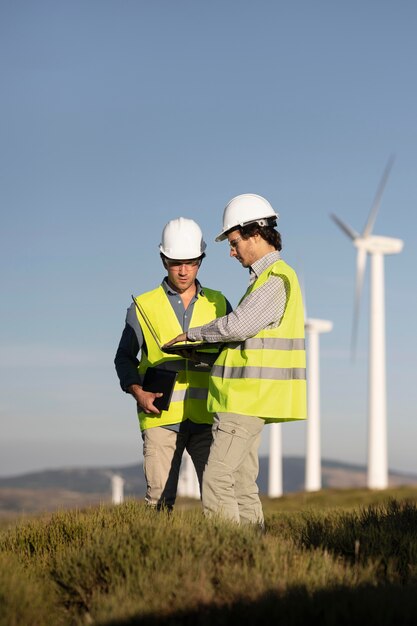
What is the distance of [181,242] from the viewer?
348 inches

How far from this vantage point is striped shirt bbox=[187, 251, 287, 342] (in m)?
7.68

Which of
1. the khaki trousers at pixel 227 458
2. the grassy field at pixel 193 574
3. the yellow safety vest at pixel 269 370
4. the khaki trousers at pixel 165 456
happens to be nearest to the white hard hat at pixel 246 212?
the yellow safety vest at pixel 269 370

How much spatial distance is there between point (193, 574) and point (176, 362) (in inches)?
117

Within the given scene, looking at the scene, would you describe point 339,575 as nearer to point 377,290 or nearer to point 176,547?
point 176,547

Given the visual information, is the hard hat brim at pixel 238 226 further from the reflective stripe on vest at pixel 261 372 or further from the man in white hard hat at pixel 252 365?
the reflective stripe on vest at pixel 261 372

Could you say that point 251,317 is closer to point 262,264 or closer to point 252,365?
point 252,365

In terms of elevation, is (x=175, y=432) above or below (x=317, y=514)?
above

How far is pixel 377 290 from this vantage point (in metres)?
41.8

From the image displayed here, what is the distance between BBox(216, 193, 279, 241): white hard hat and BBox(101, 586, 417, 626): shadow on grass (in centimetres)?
311

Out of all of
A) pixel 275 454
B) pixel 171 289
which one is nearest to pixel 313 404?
pixel 275 454

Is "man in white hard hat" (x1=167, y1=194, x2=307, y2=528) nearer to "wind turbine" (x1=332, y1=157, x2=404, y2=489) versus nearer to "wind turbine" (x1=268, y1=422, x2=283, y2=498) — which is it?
"wind turbine" (x1=332, y1=157, x2=404, y2=489)

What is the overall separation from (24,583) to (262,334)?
8.21ft

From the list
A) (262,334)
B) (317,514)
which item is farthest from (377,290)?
(262,334)

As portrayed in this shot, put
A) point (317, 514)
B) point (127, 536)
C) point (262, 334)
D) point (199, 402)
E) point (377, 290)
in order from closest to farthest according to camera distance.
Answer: point (127, 536) < point (262, 334) < point (199, 402) < point (317, 514) < point (377, 290)
